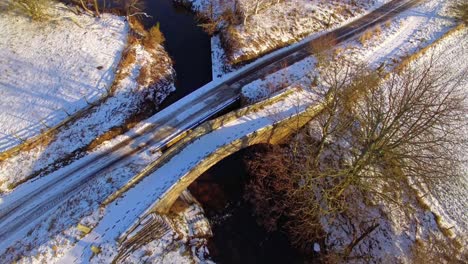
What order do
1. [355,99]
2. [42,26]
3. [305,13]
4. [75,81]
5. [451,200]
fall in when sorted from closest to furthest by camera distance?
[451,200], [355,99], [75,81], [42,26], [305,13]

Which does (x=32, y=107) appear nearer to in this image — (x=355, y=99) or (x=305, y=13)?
(x=355, y=99)

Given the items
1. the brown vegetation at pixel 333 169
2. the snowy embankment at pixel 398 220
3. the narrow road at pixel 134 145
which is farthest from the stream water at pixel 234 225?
the narrow road at pixel 134 145

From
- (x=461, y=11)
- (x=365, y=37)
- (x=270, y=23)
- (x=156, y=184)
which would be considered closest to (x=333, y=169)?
(x=156, y=184)

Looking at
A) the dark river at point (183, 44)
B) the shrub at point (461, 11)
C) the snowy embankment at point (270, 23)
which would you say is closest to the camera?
the dark river at point (183, 44)

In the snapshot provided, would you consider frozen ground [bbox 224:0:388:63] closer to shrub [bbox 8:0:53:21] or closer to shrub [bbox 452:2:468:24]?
shrub [bbox 452:2:468:24]

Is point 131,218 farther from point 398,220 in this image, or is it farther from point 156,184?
point 398,220

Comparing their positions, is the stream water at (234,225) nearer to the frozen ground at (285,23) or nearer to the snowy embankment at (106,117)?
the snowy embankment at (106,117)

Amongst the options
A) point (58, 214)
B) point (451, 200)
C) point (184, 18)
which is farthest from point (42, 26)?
point (451, 200)
